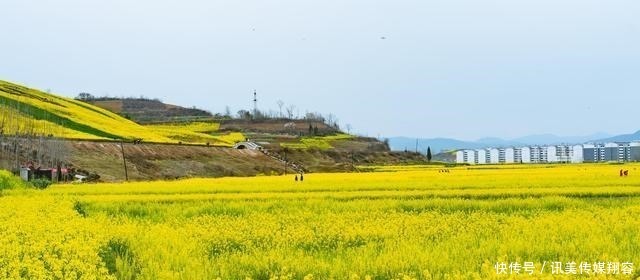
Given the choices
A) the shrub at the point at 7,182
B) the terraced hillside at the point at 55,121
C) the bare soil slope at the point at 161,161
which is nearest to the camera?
the shrub at the point at 7,182

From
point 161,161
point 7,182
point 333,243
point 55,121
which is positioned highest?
point 55,121

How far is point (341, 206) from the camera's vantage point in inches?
820

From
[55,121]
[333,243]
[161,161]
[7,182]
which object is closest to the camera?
[333,243]

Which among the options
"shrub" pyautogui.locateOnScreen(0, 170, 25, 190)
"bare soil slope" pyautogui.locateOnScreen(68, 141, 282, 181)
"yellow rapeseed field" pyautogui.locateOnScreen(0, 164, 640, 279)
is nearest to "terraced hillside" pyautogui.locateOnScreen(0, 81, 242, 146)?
"bare soil slope" pyautogui.locateOnScreen(68, 141, 282, 181)

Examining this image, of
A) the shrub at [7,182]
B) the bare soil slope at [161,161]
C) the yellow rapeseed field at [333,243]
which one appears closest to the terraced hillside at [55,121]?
the bare soil slope at [161,161]

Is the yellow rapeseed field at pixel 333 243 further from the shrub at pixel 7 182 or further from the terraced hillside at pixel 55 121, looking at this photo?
the terraced hillside at pixel 55 121

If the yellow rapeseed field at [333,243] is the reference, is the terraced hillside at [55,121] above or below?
above

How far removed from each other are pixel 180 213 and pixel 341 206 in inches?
194

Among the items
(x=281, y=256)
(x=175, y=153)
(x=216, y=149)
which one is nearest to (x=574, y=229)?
(x=281, y=256)

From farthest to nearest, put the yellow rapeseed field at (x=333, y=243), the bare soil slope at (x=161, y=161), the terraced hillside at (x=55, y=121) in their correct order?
the terraced hillside at (x=55, y=121) < the bare soil slope at (x=161, y=161) < the yellow rapeseed field at (x=333, y=243)

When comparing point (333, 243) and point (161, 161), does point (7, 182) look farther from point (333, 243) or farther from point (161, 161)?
point (161, 161)

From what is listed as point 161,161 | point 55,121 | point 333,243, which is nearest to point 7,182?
point 333,243

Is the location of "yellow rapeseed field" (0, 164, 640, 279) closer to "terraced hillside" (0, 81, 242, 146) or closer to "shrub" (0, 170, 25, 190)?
"shrub" (0, 170, 25, 190)

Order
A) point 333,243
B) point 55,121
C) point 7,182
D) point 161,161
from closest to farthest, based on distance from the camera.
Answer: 1. point 333,243
2. point 7,182
3. point 161,161
4. point 55,121
